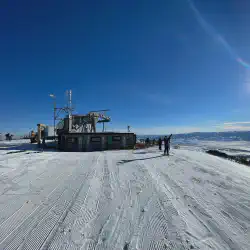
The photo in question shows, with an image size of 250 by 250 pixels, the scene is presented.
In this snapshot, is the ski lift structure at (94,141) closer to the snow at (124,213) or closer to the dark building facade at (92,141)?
the dark building facade at (92,141)

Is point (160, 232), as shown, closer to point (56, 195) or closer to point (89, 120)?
point (56, 195)

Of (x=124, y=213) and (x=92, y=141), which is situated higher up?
(x=92, y=141)

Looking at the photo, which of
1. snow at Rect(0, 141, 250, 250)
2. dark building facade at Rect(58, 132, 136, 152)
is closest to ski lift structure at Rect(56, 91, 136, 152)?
dark building facade at Rect(58, 132, 136, 152)

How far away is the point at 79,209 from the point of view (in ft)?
14.2

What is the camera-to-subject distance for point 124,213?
414cm

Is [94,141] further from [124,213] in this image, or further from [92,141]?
[124,213]

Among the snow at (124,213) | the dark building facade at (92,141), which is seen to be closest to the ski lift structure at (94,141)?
the dark building facade at (92,141)

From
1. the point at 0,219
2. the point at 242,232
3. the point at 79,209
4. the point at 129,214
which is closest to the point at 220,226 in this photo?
the point at 242,232

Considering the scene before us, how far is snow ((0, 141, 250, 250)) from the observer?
3.09m

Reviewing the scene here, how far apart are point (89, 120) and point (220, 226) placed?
24.9 metres

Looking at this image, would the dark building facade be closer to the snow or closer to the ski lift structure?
the ski lift structure

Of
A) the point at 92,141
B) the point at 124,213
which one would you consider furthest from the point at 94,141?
the point at 124,213

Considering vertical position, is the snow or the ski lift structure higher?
the ski lift structure

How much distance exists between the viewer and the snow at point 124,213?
3.09 meters
